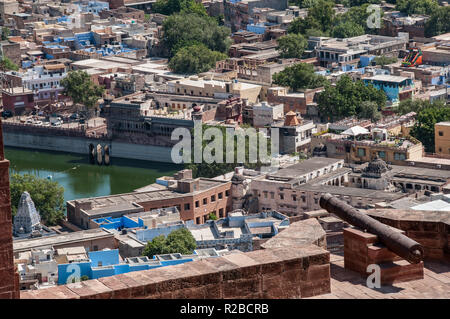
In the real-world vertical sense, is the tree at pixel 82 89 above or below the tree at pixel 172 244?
above

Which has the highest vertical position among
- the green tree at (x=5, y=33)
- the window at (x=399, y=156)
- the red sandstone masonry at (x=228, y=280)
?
the red sandstone masonry at (x=228, y=280)

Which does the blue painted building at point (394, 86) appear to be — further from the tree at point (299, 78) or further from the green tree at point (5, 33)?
the green tree at point (5, 33)

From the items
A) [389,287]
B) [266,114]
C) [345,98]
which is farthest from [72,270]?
[345,98]

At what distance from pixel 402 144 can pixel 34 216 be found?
1376 cm

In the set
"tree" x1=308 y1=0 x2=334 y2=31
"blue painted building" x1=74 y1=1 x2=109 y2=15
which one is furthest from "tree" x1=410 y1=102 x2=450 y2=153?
"blue painted building" x1=74 y1=1 x2=109 y2=15

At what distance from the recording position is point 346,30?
6794cm

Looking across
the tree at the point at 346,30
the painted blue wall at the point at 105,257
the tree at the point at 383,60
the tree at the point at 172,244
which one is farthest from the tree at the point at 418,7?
the painted blue wall at the point at 105,257

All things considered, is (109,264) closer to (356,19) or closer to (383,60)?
(383,60)

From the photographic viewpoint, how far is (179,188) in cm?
3828

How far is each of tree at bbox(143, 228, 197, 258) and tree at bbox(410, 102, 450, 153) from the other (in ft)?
53.7

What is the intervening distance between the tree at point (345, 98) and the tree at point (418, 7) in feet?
76.2

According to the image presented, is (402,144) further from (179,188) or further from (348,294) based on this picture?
(348,294)

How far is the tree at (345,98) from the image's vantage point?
5012 cm
